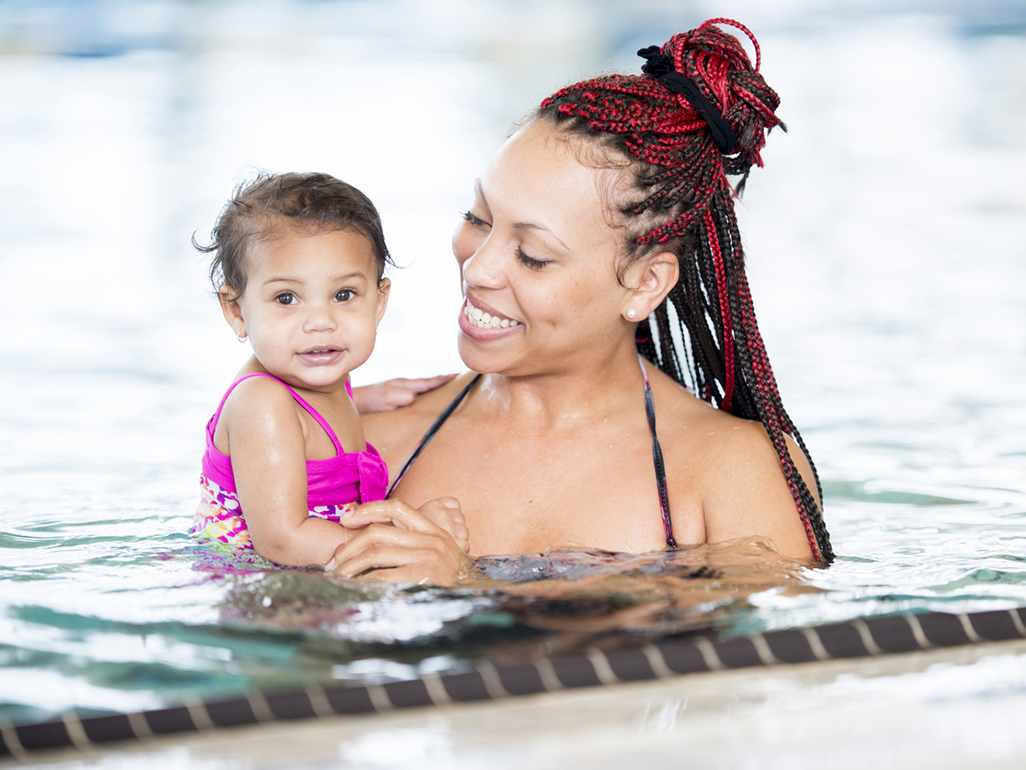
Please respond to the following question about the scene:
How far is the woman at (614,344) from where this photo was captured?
2377 millimetres

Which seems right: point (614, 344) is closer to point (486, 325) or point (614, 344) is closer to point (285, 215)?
point (486, 325)

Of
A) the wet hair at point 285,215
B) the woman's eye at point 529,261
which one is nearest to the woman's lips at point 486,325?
the woman's eye at point 529,261

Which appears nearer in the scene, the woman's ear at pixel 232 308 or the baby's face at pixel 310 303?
the baby's face at pixel 310 303

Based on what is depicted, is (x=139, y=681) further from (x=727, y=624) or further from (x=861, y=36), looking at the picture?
(x=861, y=36)

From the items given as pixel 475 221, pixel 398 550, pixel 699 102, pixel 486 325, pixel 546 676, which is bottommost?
pixel 546 676

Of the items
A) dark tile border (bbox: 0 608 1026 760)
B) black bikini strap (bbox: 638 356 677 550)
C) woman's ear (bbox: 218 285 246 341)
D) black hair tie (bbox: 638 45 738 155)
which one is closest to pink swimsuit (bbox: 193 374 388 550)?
woman's ear (bbox: 218 285 246 341)

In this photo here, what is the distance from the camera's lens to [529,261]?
7.84 ft

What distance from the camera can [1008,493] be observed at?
3.67 m

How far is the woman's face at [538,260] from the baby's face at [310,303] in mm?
238

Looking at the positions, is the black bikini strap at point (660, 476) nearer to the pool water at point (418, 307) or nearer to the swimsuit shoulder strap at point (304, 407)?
the pool water at point (418, 307)

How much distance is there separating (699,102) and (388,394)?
1.07 m

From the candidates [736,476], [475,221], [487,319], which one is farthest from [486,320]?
[736,476]

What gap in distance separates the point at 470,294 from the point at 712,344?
665 millimetres

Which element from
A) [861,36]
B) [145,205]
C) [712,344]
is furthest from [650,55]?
[861,36]
